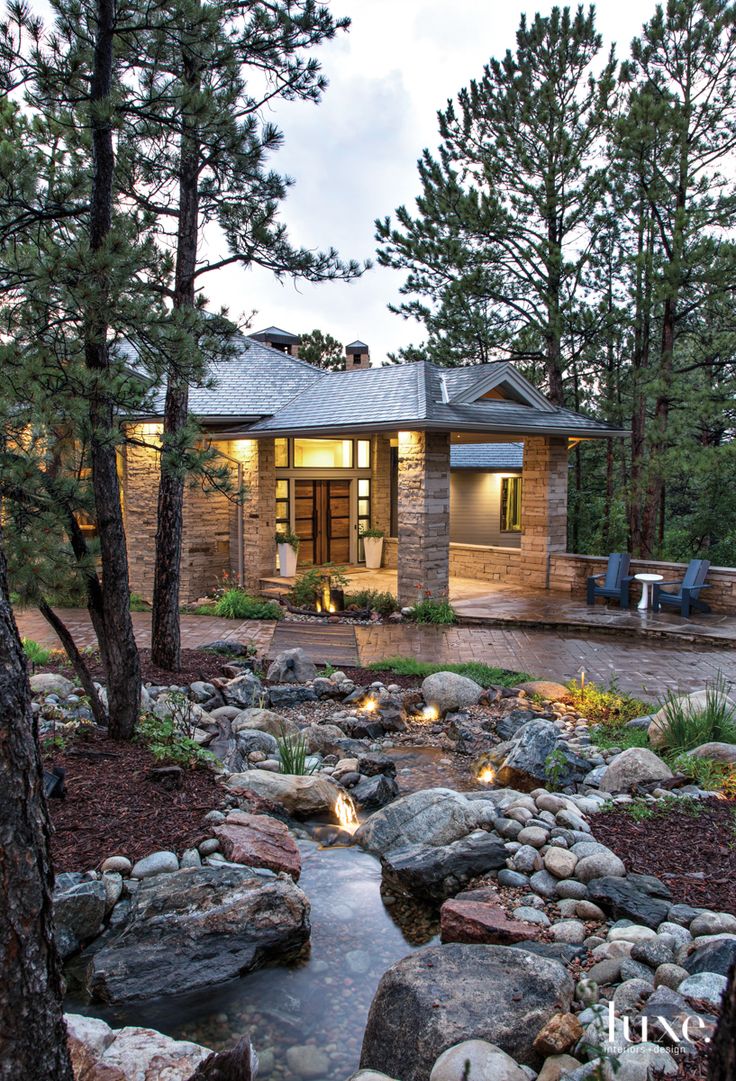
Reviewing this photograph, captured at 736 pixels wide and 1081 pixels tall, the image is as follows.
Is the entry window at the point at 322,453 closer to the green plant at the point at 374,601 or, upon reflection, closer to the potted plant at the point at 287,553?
the potted plant at the point at 287,553

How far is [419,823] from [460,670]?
13.6ft

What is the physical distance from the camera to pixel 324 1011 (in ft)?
11.7

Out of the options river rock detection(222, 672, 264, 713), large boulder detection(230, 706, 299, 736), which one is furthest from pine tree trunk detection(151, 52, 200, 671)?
large boulder detection(230, 706, 299, 736)

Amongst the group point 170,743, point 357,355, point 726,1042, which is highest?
point 357,355

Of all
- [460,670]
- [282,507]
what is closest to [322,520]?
[282,507]

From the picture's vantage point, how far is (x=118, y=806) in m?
4.66

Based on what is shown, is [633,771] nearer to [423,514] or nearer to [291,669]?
[291,669]

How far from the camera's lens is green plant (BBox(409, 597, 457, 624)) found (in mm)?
12523

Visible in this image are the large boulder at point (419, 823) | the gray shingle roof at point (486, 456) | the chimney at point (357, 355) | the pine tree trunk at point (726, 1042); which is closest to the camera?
the pine tree trunk at point (726, 1042)

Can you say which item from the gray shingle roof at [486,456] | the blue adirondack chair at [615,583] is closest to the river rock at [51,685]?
the blue adirondack chair at [615,583]

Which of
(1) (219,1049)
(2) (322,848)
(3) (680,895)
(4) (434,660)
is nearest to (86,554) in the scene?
(2) (322,848)

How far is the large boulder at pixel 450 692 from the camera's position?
8.05 m

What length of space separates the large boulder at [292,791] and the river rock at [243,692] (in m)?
2.10

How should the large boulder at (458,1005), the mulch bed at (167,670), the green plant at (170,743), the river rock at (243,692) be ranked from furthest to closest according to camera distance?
the mulch bed at (167,670) → the river rock at (243,692) → the green plant at (170,743) → the large boulder at (458,1005)
